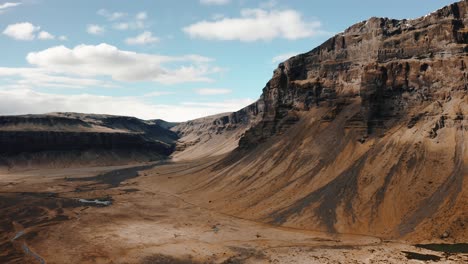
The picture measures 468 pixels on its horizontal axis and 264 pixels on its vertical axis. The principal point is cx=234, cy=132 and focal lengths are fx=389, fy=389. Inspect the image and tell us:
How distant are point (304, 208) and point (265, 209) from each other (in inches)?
327

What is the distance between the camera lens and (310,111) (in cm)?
10412

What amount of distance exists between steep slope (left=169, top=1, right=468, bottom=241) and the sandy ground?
5.10 meters

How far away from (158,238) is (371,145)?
4422cm

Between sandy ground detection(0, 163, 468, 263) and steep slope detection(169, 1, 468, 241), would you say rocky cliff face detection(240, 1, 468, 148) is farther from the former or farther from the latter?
sandy ground detection(0, 163, 468, 263)

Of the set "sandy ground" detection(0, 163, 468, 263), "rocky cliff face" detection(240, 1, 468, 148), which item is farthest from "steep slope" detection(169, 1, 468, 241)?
"sandy ground" detection(0, 163, 468, 263)

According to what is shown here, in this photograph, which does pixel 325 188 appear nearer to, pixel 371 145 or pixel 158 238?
pixel 371 145

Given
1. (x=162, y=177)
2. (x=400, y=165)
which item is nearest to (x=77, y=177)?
(x=162, y=177)

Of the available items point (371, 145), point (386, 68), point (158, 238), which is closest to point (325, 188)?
point (371, 145)

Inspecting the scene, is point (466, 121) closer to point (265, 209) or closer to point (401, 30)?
point (401, 30)

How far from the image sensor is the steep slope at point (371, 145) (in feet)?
192

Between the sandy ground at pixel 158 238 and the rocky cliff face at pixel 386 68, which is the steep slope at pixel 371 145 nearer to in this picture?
the rocky cliff face at pixel 386 68

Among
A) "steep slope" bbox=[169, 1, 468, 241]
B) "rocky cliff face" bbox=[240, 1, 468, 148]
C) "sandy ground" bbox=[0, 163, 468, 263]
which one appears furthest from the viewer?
"rocky cliff face" bbox=[240, 1, 468, 148]

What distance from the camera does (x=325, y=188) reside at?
230 ft

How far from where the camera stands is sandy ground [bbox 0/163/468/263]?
47875 millimetres
